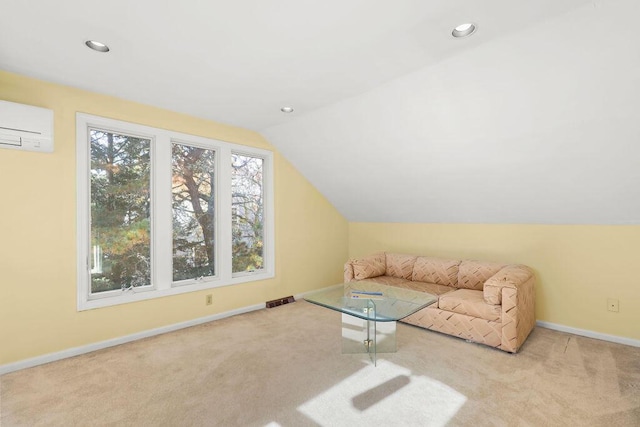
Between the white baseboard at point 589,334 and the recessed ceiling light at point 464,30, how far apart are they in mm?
3205

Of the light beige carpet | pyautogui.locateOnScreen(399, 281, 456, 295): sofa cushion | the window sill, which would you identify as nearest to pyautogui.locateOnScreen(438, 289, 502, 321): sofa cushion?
pyautogui.locateOnScreen(399, 281, 456, 295): sofa cushion

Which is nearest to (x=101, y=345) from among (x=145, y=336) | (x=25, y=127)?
(x=145, y=336)

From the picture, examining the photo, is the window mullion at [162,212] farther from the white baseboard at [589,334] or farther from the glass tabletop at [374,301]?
the white baseboard at [589,334]

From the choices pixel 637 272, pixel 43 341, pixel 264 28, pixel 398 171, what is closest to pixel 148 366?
pixel 43 341

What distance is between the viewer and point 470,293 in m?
3.40

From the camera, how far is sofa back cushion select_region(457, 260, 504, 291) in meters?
3.62

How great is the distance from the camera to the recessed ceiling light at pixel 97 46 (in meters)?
2.11

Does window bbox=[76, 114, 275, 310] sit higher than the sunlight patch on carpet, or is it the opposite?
window bbox=[76, 114, 275, 310]

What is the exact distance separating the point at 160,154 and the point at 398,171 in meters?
2.74

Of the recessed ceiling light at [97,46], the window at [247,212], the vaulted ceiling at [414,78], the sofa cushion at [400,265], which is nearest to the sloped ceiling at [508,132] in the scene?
the vaulted ceiling at [414,78]

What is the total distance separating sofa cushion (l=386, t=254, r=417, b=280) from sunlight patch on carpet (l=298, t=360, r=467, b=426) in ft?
6.48

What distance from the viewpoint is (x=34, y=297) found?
2656 millimetres

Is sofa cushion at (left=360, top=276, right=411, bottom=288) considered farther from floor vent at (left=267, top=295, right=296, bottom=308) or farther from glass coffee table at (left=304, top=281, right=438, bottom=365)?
floor vent at (left=267, top=295, right=296, bottom=308)

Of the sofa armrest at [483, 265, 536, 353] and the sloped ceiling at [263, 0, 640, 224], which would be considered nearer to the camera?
the sloped ceiling at [263, 0, 640, 224]
